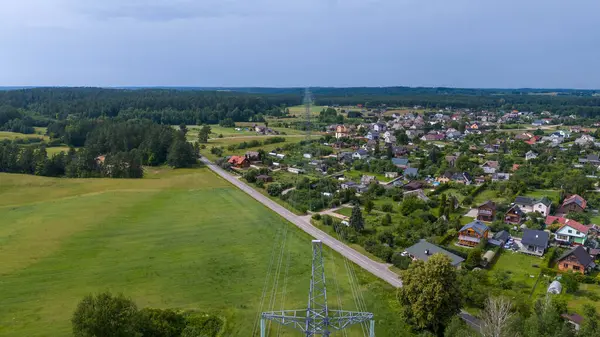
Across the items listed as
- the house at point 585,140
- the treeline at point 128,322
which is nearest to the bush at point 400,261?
the treeline at point 128,322

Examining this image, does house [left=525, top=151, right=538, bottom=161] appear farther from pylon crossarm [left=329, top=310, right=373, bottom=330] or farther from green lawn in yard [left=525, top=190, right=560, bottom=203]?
pylon crossarm [left=329, top=310, right=373, bottom=330]

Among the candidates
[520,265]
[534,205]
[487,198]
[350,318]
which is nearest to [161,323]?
[350,318]

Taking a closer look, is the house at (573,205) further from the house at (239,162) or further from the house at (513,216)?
the house at (239,162)

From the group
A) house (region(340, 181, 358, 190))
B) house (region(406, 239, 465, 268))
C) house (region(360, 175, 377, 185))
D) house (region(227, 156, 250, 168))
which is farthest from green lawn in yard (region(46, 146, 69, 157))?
house (region(406, 239, 465, 268))

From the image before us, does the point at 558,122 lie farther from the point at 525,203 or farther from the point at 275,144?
the point at 525,203

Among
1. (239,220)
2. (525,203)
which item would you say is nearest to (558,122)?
(525,203)

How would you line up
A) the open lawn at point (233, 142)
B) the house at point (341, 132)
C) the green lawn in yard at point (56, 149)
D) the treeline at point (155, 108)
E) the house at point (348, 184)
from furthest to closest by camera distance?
the treeline at point (155, 108)
the house at point (341, 132)
the open lawn at point (233, 142)
the green lawn in yard at point (56, 149)
the house at point (348, 184)
